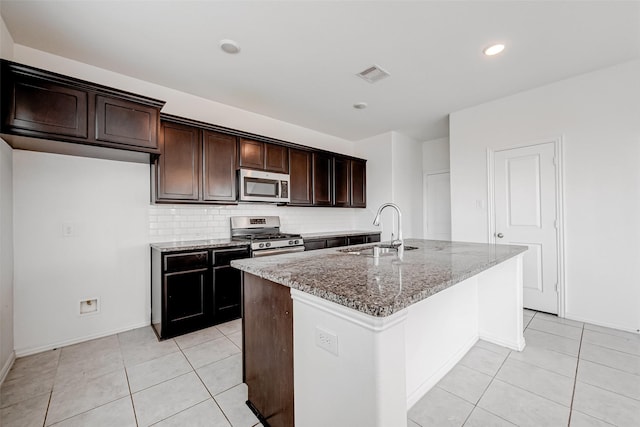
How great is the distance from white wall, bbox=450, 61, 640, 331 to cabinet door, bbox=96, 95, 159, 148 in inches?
164

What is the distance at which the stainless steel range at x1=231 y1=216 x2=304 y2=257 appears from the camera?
10.4 feet

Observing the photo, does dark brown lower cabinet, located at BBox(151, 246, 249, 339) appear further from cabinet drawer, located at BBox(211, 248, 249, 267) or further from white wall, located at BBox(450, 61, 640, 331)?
white wall, located at BBox(450, 61, 640, 331)

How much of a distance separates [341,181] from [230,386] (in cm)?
355

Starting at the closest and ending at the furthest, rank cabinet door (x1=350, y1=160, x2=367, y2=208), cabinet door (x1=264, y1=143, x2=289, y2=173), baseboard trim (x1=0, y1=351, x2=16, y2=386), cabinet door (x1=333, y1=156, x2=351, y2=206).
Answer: baseboard trim (x1=0, y1=351, x2=16, y2=386) < cabinet door (x1=264, y1=143, x2=289, y2=173) < cabinet door (x1=333, y1=156, x2=351, y2=206) < cabinet door (x1=350, y1=160, x2=367, y2=208)

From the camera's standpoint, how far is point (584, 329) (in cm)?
271

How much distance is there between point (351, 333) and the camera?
0.94 meters

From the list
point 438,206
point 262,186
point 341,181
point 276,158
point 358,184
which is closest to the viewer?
point 262,186

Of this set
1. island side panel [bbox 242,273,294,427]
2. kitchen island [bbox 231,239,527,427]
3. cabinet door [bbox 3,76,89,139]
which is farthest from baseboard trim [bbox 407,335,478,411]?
cabinet door [bbox 3,76,89,139]

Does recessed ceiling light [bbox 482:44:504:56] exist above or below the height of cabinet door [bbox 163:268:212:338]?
above

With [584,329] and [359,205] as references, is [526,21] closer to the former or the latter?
[584,329]

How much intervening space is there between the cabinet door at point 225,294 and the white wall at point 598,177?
3.79 m

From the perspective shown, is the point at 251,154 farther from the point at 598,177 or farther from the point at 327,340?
the point at 598,177

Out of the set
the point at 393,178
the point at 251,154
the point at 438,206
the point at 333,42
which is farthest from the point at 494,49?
the point at 438,206

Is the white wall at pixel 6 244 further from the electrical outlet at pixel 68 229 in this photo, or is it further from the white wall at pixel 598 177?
the white wall at pixel 598 177
